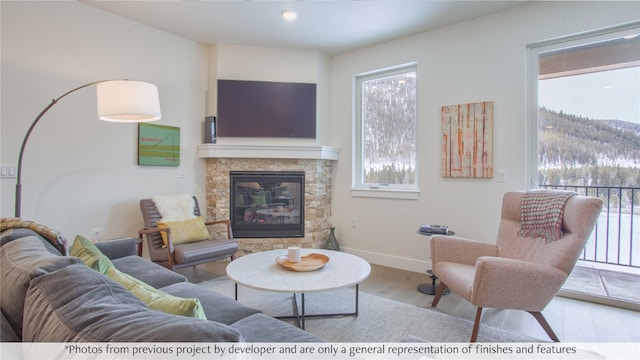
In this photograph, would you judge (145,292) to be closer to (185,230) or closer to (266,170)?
(185,230)

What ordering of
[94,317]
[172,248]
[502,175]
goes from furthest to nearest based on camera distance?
[502,175]
[172,248]
[94,317]

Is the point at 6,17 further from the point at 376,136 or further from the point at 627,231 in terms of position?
the point at 627,231

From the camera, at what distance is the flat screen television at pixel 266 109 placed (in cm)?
389

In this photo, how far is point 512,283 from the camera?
1.95 metres

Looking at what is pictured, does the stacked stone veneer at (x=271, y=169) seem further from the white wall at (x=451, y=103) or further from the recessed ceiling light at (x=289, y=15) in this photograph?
the recessed ceiling light at (x=289, y=15)

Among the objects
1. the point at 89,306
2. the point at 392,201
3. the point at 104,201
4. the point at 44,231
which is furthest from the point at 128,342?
the point at 392,201

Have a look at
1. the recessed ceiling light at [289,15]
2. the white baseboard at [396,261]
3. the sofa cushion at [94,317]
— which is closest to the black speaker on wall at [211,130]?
the recessed ceiling light at [289,15]

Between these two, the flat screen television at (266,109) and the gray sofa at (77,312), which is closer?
the gray sofa at (77,312)

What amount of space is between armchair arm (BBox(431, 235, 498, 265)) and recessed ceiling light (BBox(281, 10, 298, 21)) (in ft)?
8.00

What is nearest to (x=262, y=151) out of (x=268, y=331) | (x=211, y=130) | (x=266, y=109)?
(x=266, y=109)

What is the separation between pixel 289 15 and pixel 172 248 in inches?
96.5

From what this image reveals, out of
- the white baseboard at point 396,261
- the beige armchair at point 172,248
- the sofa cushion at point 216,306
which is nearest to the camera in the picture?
the sofa cushion at point 216,306

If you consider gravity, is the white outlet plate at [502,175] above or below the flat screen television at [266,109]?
below

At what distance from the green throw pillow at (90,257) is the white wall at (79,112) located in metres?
1.66
